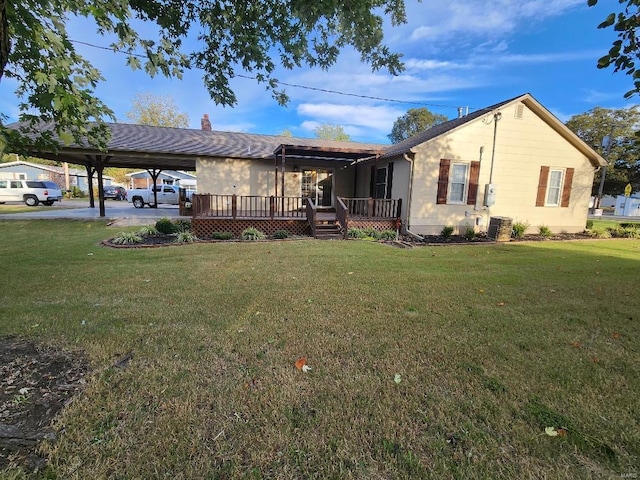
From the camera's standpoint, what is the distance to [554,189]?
1273cm

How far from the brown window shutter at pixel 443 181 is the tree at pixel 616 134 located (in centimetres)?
2783

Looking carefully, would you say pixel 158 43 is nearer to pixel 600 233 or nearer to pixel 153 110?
pixel 600 233

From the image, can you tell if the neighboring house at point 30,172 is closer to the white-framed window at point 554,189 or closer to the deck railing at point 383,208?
the deck railing at point 383,208

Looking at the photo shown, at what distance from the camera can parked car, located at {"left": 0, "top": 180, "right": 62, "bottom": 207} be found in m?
20.9

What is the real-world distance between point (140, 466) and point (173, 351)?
4.21 ft

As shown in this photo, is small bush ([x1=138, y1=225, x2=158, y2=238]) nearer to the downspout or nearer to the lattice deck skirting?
the lattice deck skirting

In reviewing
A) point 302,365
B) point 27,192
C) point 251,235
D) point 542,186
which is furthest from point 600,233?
point 27,192

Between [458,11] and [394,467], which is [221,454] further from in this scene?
[458,11]

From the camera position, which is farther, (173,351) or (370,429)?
(173,351)

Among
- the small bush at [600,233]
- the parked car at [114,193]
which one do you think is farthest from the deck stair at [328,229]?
the parked car at [114,193]

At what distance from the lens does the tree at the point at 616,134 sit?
29000mm

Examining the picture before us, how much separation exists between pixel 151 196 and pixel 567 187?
23466 mm

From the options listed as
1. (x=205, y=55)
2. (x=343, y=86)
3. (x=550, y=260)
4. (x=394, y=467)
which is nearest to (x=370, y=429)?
(x=394, y=467)

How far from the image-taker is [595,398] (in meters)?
2.37
